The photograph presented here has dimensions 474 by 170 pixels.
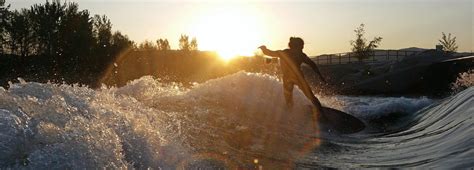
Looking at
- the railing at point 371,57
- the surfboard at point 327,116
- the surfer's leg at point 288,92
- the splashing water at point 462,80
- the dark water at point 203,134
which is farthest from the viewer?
the railing at point 371,57

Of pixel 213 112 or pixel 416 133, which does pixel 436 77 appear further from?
pixel 213 112

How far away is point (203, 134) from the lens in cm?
725

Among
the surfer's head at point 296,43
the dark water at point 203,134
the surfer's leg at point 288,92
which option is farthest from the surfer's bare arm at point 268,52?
the dark water at point 203,134

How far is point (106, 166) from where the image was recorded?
3.65m

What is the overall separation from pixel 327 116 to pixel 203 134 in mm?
4766

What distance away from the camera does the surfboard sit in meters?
11.0

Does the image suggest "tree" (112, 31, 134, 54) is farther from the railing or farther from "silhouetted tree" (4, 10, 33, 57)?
the railing

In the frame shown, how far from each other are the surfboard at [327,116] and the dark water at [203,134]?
0.29 metres

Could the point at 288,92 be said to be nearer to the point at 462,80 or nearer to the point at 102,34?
the point at 462,80

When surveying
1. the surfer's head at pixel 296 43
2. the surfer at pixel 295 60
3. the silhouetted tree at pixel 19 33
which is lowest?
the surfer at pixel 295 60

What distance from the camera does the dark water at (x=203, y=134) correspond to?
355cm

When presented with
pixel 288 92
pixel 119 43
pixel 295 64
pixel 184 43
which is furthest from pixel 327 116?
pixel 184 43

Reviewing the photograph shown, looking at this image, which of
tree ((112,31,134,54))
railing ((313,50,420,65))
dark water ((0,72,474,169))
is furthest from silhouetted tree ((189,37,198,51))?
dark water ((0,72,474,169))

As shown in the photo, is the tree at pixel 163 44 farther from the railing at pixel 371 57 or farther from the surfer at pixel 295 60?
the surfer at pixel 295 60
